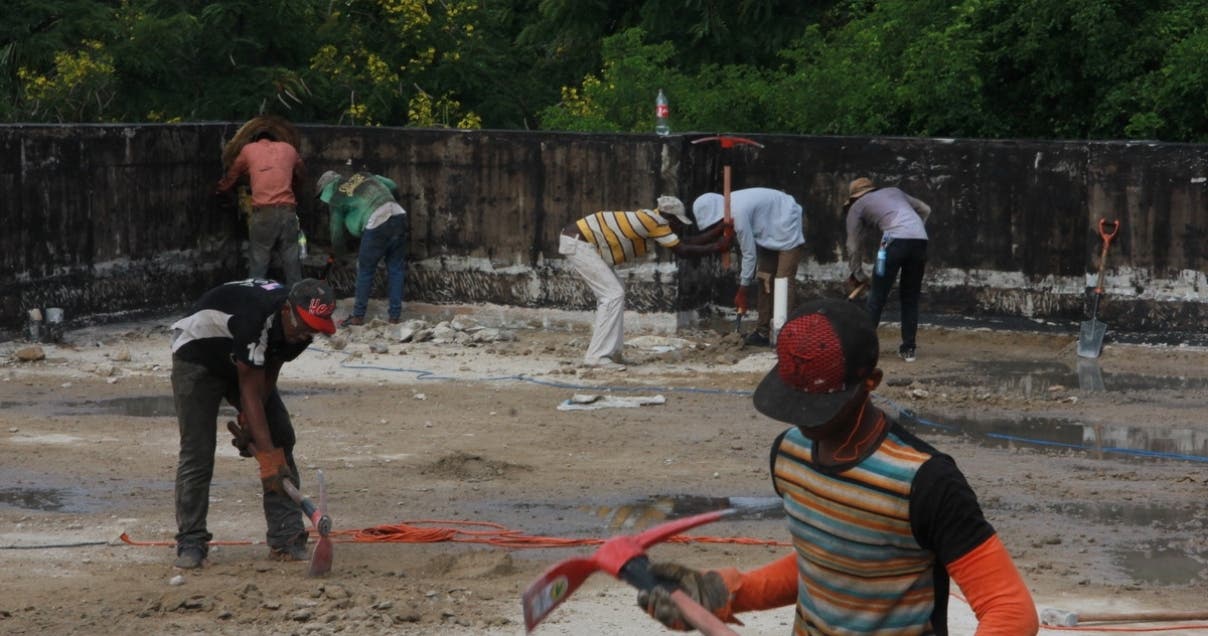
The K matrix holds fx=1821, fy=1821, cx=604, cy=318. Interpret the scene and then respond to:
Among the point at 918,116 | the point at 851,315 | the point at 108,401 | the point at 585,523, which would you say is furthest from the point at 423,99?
the point at 851,315

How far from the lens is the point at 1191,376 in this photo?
15242mm

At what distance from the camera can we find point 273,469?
8.92 meters


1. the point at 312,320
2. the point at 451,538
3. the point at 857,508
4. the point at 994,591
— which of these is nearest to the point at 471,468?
the point at 451,538

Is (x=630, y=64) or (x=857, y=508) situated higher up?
(x=630, y=64)

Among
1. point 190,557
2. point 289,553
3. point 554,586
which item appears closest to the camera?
point 554,586

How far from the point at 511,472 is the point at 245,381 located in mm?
3089

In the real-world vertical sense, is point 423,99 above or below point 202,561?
above

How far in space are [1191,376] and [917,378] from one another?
2.33 metres

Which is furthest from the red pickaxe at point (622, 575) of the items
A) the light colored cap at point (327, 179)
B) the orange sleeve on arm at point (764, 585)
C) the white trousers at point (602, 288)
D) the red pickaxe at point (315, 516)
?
the light colored cap at point (327, 179)

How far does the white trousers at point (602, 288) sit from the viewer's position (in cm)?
1538

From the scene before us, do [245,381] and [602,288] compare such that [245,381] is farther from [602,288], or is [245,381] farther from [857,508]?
[602,288]

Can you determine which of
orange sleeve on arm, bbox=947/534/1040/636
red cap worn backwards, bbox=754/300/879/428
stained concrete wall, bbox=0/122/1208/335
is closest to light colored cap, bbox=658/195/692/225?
stained concrete wall, bbox=0/122/1208/335

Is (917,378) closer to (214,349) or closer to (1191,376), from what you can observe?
(1191,376)

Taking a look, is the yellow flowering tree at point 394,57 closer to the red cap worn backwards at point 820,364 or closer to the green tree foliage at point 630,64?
the green tree foliage at point 630,64
